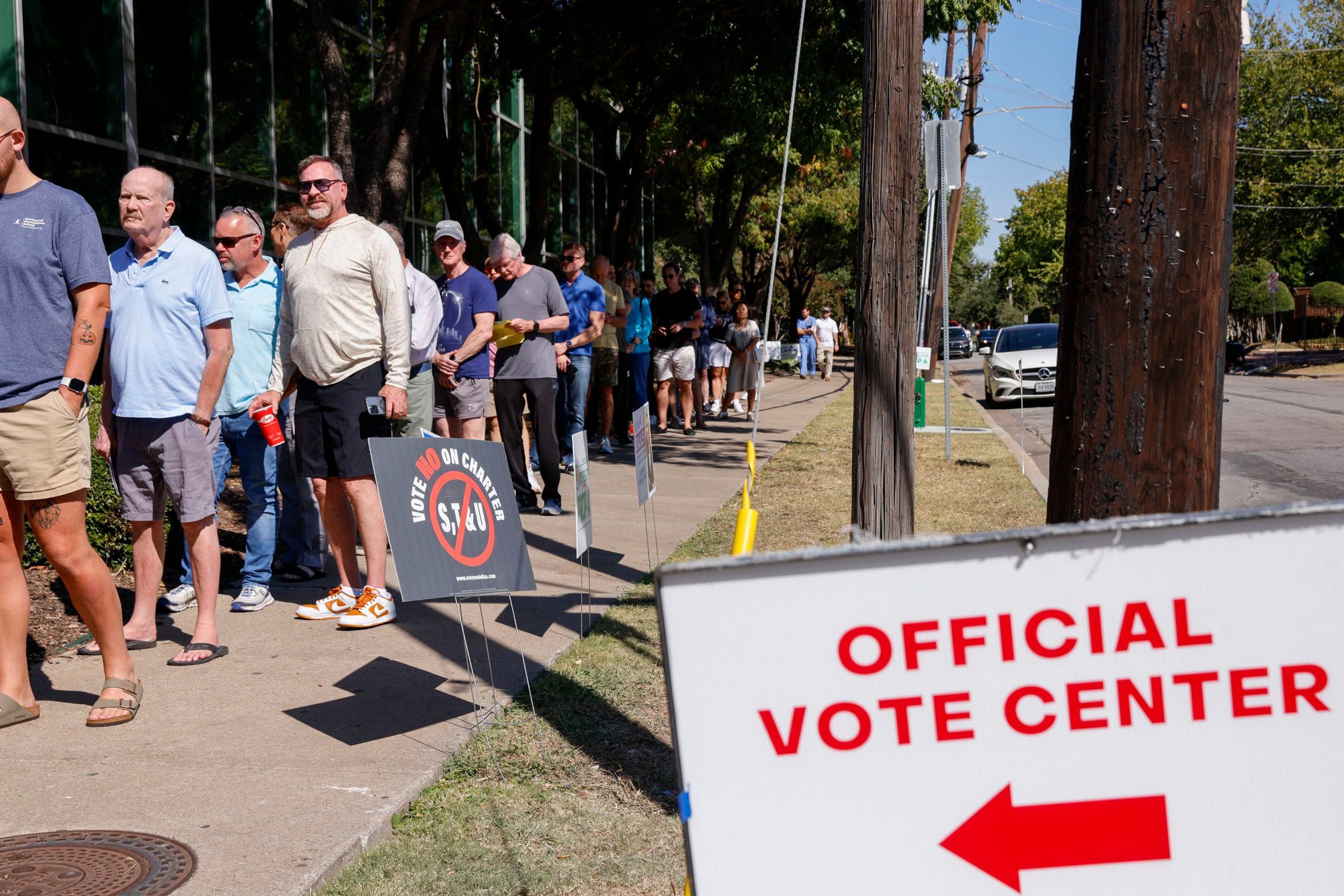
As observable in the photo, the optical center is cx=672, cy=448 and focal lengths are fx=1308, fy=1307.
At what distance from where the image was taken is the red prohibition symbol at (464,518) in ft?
14.6

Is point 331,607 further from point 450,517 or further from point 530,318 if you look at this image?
point 530,318

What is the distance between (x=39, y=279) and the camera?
4.41m

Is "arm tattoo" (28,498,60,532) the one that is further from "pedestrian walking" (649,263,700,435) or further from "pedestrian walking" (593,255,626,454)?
"pedestrian walking" (649,263,700,435)

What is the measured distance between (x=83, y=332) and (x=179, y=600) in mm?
2415

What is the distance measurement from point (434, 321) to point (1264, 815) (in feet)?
19.8

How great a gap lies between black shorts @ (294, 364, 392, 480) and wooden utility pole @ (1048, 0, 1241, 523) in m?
3.74

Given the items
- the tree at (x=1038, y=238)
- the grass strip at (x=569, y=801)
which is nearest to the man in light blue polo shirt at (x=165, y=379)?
the grass strip at (x=569, y=801)

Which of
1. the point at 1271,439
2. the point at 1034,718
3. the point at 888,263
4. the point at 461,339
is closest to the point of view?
the point at 1034,718

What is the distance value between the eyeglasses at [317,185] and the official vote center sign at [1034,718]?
429cm

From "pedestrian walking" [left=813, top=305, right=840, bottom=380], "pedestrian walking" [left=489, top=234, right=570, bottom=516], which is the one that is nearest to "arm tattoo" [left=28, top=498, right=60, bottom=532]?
"pedestrian walking" [left=489, top=234, right=570, bottom=516]

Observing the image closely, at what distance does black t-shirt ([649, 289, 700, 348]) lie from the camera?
51.0 ft

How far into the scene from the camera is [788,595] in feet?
6.63

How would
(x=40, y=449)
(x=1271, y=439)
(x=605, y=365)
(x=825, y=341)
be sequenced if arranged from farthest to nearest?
1. (x=825, y=341)
2. (x=1271, y=439)
3. (x=605, y=365)
4. (x=40, y=449)

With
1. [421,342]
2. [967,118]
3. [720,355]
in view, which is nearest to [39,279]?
[421,342]
